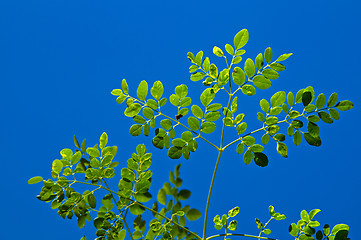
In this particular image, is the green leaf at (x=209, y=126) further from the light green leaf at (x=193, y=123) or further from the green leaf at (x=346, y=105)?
the green leaf at (x=346, y=105)

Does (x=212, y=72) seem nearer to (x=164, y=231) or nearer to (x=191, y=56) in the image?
(x=191, y=56)

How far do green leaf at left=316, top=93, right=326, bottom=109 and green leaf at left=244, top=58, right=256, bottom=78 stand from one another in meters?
0.21

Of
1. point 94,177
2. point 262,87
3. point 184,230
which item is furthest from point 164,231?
point 262,87

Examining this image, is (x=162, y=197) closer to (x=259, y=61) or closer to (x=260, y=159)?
(x=260, y=159)

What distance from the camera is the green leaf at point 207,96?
1.06 m

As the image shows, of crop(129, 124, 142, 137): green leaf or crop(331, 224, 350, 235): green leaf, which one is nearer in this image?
crop(331, 224, 350, 235): green leaf

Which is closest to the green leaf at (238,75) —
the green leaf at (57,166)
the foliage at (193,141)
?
the foliage at (193,141)

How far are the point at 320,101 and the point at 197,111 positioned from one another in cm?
38

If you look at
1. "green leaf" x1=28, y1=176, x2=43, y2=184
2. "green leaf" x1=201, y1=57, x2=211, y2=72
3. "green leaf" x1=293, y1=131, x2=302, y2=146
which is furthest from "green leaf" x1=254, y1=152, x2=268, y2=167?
"green leaf" x1=28, y1=176, x2=43, y2=184

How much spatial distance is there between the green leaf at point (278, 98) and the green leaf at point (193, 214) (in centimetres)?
43

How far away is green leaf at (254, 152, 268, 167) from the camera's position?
40.1 inches

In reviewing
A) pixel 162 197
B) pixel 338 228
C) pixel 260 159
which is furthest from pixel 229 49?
pixel 338 228

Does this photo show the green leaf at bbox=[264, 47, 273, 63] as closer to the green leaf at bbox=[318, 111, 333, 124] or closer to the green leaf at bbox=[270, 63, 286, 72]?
the green leaf at bbox=[270, 63, 286, 72]

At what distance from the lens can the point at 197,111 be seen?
108 centimetres
